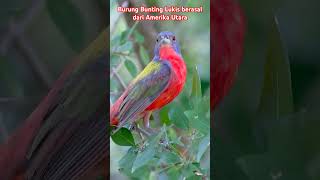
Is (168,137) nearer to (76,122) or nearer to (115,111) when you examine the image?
(115,111)

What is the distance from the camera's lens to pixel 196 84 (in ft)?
7.91

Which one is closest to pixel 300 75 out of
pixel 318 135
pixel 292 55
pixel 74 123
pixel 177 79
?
pixel 292 55

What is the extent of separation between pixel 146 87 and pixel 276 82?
23.3 inches

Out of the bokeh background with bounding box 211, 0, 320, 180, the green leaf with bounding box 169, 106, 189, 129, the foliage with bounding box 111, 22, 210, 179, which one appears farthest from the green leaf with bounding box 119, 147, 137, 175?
the bokeh background with bounding box 211, 0, 320, 180

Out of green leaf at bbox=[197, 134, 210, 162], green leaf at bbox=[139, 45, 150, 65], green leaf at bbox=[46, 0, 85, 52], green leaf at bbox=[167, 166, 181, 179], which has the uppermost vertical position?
green leaf at bbox=[46, 0, 85, 52]

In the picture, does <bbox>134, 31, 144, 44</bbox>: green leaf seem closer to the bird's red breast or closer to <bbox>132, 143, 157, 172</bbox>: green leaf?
the bird's red breast

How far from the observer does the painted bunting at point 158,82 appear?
2404 millimetres

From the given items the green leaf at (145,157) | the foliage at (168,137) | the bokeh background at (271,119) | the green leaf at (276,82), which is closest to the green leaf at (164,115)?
the foliage at (168,137)

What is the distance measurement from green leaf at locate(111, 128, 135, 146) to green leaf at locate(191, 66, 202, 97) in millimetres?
346

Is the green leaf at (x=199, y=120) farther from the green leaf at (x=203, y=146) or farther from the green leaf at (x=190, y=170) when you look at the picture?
the green leaf at (x=190, y=170)

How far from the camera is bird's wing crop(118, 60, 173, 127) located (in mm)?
2404

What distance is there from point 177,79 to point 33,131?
71 cm

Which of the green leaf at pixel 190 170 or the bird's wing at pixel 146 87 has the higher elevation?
the bird's wing at pixel 146 87

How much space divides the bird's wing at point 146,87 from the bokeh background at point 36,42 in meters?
0.28
